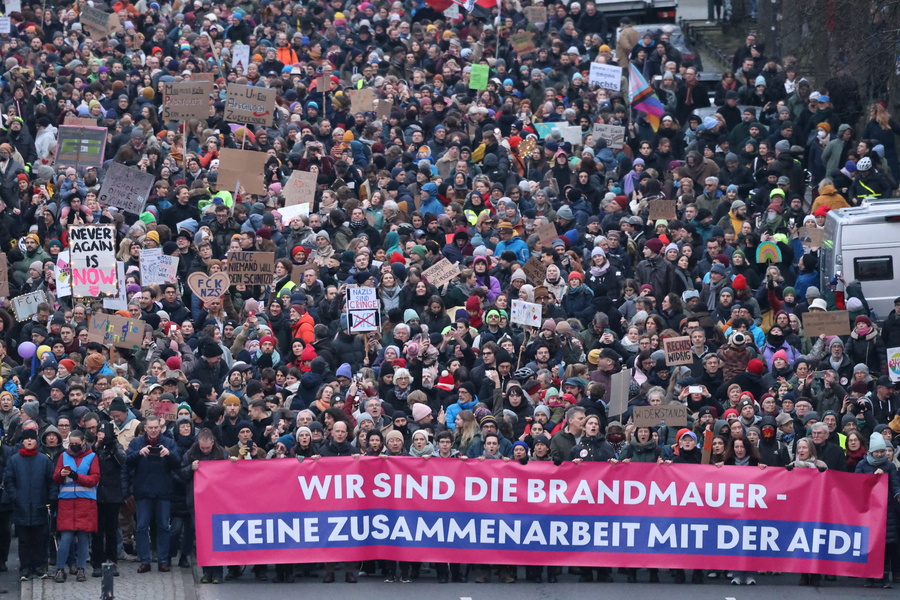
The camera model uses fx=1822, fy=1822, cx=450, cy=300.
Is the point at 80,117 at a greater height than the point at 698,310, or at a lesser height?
greater

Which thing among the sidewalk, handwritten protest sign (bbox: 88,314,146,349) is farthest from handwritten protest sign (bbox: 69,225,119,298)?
the sidewalk

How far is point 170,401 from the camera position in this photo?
19125 mm

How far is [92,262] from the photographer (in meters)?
21.9

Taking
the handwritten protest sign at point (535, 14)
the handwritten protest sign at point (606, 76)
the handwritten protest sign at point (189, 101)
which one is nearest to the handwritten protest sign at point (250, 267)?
the handwritten protest sign at point (189, 101)

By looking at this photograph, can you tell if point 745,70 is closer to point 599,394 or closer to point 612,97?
point 612,97

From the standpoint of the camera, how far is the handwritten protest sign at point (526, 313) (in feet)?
71.7

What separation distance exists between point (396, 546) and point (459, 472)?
3.17 feet

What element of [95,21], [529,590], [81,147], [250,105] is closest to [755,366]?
[529,590]

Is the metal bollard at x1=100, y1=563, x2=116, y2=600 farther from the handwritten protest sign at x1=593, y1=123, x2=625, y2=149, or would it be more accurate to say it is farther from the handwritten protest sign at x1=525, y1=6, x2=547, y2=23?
the handwritten protest sign at x1=525, y1=6, x2=547, y2=23

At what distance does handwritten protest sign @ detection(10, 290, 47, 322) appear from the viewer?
21.9m

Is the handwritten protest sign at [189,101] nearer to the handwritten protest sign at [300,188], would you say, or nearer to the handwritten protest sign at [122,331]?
the handwritten protest sign at [300,188]

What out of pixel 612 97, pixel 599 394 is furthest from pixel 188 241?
pixel 612 97

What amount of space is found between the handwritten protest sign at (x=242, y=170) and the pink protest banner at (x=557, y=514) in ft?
27.0

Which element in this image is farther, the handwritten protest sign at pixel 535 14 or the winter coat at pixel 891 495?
the handwritten protest sign at pixel 535 14
